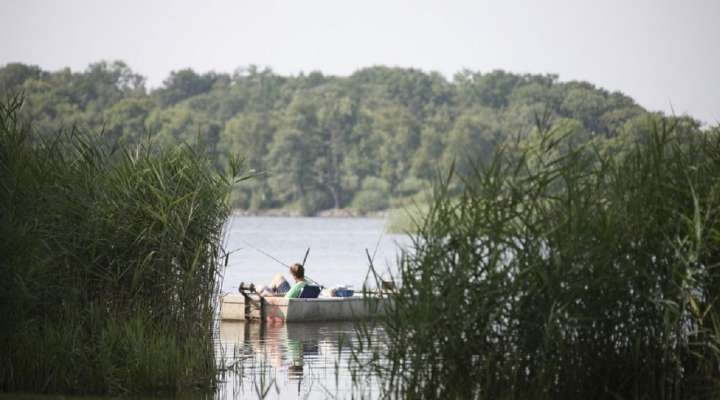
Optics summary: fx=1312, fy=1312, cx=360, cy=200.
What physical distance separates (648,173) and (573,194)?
0.56 m

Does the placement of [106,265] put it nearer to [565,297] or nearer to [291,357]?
[291,357]

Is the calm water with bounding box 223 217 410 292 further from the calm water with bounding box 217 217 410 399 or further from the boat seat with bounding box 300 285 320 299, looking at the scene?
the boat seat with bounding box 300 285 320 299

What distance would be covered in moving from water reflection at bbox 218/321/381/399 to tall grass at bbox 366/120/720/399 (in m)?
0.78

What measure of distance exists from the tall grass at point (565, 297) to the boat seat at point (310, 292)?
1032cm

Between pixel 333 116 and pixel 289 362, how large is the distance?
87833 millimetres

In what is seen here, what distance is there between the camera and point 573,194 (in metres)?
8.91

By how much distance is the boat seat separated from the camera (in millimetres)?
19219

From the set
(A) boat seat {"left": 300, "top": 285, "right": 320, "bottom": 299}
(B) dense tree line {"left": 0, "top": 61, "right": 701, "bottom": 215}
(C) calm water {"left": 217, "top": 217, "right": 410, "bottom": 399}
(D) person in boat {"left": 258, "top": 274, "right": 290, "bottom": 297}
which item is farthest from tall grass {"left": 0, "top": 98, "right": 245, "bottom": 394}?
(B) dense tree line {"left": 0, "top": 61, "right": 701, "bottom": 215}

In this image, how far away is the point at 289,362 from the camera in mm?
14188

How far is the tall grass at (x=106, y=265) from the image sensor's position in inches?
411

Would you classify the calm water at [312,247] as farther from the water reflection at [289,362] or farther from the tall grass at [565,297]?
the tall grass at [565,297]

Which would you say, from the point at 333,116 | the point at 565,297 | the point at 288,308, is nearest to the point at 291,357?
the point at 288,308

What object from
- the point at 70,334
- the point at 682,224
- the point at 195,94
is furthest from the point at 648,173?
the point at 195,94

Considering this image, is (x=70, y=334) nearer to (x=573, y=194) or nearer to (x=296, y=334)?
(x=573, y=194)
